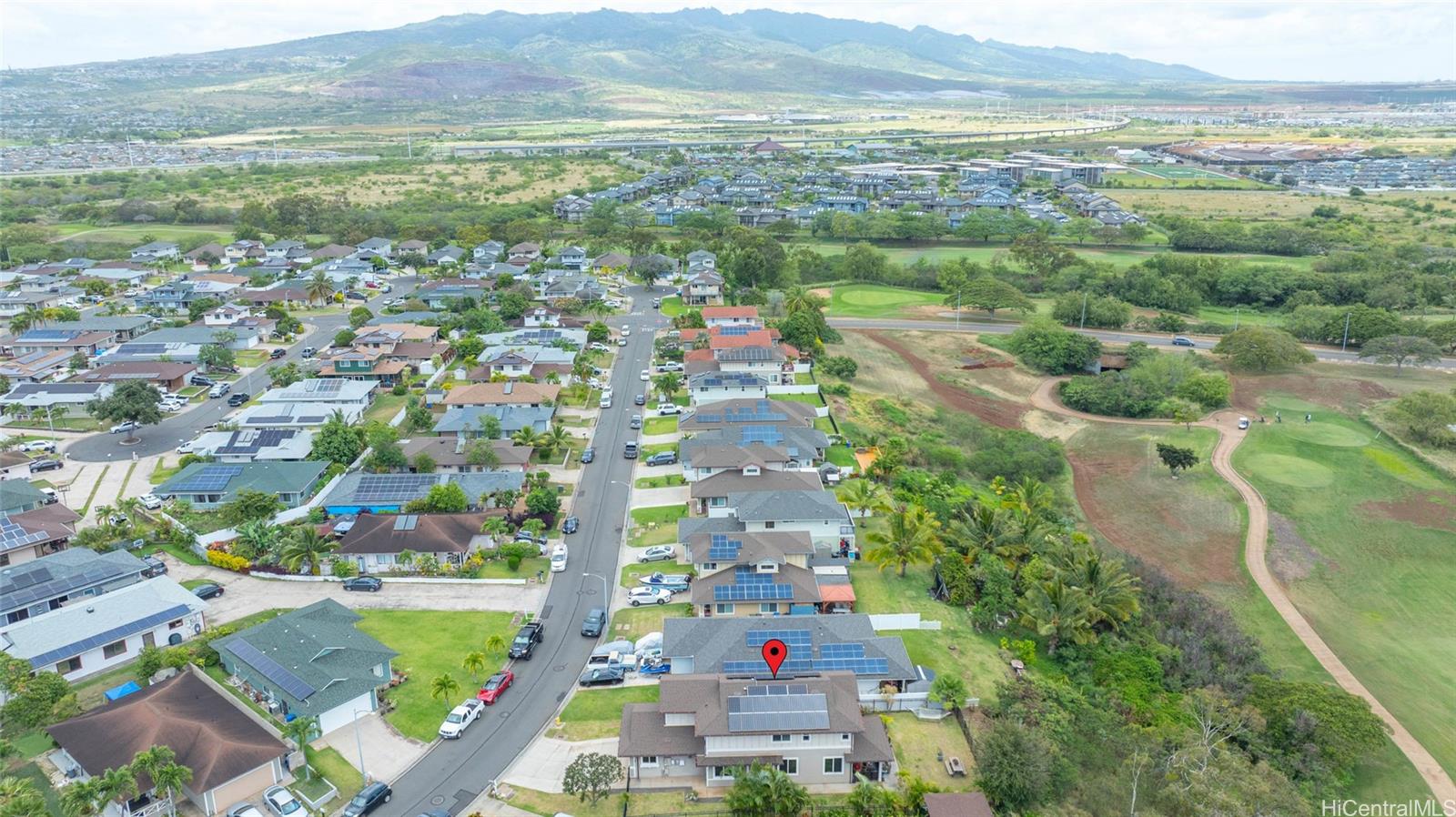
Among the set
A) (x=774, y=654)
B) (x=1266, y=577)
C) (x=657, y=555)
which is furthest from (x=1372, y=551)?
(x=657, y=555)

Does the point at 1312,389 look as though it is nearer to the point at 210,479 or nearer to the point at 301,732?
the point at 301,732

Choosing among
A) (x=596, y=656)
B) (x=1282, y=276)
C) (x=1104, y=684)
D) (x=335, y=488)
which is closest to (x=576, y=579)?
(x=596, y=656)

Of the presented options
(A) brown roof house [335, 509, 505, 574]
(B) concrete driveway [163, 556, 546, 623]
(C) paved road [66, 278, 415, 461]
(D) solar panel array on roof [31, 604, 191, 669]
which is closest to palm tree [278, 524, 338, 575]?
(B) concrete driveway [163, 556, 546, 623]

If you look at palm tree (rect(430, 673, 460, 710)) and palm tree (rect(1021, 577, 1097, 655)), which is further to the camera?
palm tree (rect(1021, 577, 1097, 655))

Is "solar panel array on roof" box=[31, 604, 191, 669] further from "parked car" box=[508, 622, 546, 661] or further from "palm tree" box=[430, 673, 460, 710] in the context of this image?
"parked car" box=[508, 622, 546, 661]

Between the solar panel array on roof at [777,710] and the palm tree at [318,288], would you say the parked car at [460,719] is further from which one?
the palm tree at [318,288]
